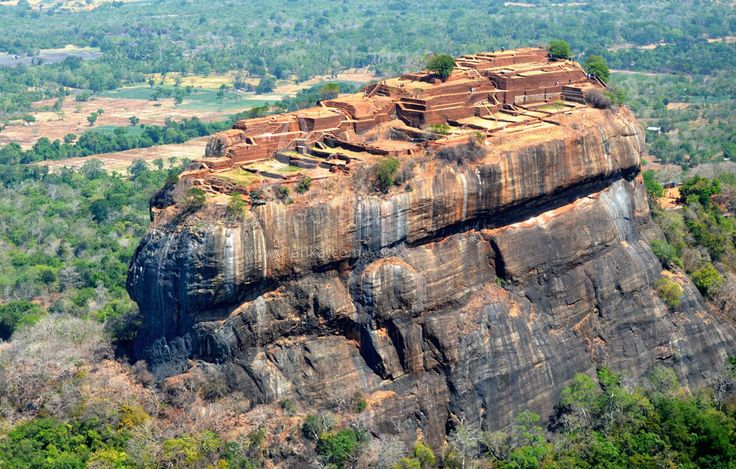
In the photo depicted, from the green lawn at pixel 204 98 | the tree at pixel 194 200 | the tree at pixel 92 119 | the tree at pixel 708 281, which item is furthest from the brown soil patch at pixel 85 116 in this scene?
the tree at pixel 708 281

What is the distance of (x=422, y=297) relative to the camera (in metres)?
37.1

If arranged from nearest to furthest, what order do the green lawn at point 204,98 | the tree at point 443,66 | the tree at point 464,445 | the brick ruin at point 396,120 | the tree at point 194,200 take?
the tree at point 464,445 < the tree at point 194,200 < the brick ruin at point 396,120 < the tree at point 443,66 < the green lawn at point 204,98

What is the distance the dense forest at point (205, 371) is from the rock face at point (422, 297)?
1.11 m

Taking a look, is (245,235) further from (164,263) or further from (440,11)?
(440,11)

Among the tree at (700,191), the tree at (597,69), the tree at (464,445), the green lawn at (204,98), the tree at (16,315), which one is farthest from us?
the green lawn at (204,98)

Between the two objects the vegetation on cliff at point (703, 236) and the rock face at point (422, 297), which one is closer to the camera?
the rock face at point (422, 297)

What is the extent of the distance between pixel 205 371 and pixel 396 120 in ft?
48.1

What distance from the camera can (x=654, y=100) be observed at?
105 m

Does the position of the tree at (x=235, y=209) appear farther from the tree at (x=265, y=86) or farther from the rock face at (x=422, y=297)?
the tree at (x=265, y=86)

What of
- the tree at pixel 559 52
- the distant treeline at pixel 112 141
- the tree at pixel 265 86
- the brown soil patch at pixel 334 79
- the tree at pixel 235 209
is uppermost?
the tree at pixel 559 52

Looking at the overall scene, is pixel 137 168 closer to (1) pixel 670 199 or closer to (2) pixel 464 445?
(1) pixel 670 199

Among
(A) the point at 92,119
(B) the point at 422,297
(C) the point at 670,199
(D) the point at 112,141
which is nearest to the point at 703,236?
(C) the point at 670,199

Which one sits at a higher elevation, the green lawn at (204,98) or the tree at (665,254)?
the tree at (665,254)

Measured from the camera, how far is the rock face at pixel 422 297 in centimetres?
3506
